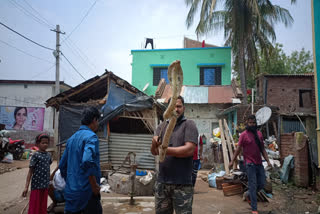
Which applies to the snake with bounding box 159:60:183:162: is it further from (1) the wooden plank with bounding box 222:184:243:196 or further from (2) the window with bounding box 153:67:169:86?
(2) the window with bounding box 153:67:169:86

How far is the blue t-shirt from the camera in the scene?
221 centimetres

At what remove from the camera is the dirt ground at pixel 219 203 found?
4.93 meters

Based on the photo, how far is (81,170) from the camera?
7.48 feet

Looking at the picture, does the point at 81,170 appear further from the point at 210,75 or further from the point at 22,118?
the point at 22,118

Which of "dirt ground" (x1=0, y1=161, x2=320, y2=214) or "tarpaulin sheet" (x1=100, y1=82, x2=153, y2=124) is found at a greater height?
"tarpaulin sheet" (x1=100, y1=82, x2=153, y2=124)

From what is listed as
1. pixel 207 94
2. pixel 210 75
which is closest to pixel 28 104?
pixel 207 94

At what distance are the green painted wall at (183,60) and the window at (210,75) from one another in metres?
0.24

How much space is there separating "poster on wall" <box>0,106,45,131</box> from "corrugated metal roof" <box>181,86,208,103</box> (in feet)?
38.7

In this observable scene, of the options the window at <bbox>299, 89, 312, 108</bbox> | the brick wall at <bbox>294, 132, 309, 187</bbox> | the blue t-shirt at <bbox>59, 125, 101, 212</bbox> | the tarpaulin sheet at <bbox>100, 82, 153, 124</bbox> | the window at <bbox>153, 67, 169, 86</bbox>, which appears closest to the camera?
the blue t-shirt at <bbox>59, 125, 101, 212</bbox>

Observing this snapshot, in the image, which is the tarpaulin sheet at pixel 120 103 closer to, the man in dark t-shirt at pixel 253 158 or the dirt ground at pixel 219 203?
the dirt ground at pixel 219 203

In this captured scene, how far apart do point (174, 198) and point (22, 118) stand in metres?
19.6

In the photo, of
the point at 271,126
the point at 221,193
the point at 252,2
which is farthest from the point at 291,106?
the point at 221,193

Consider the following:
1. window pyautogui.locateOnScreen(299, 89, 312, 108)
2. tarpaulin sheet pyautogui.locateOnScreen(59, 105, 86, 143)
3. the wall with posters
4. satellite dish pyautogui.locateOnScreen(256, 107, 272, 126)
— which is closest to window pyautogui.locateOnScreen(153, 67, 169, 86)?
satellite dish pyautogui.locateOnScreen(256, 107, 272, 126)

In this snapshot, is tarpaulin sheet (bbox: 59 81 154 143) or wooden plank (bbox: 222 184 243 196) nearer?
wooden plank (bbox: 222 184 243 196)
